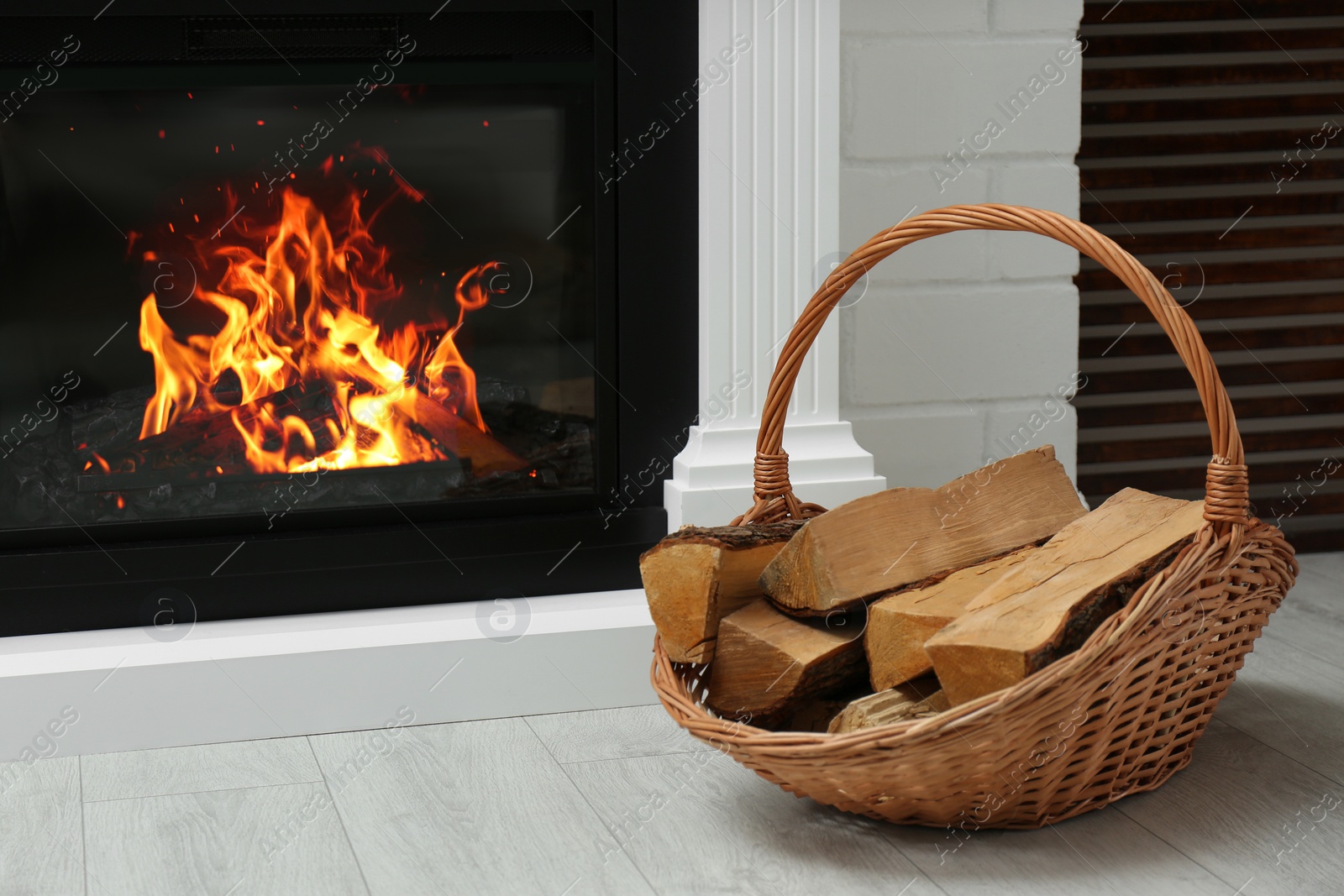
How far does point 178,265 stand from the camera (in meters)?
1.70

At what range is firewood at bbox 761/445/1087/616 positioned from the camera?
4.51 feet

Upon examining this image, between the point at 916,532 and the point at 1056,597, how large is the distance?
0.24 metres

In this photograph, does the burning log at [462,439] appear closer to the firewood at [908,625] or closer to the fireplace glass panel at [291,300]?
the fireplace glass panel at [291,300]

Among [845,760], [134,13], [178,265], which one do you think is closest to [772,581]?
[845,760]

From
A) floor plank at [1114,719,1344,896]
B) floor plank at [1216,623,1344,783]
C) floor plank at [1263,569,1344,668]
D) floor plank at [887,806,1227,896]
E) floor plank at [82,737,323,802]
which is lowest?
floor plank at [1263,569,1344,668]

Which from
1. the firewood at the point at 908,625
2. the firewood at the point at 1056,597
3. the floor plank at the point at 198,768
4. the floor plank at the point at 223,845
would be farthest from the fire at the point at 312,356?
the firewood at the point at 1056,597

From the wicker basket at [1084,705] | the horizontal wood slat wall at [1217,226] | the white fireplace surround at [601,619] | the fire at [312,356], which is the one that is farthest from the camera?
the horizontal wood slat wall at [1217,226]

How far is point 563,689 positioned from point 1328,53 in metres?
1.85

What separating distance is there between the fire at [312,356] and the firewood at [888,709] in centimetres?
76

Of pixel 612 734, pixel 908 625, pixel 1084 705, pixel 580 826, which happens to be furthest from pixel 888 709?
pixel 612 734

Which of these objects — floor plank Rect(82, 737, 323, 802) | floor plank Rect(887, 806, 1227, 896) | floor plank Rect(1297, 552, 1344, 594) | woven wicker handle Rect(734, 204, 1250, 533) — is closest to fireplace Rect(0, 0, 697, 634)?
floor plank Rect(82, 737, 323, 802)

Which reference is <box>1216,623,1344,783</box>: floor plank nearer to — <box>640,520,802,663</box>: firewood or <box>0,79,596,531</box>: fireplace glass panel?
<box>640,520,802,663</box>: firewood

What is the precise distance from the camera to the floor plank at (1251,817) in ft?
4.08

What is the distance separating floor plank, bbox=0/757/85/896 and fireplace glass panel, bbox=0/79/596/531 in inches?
13.4
